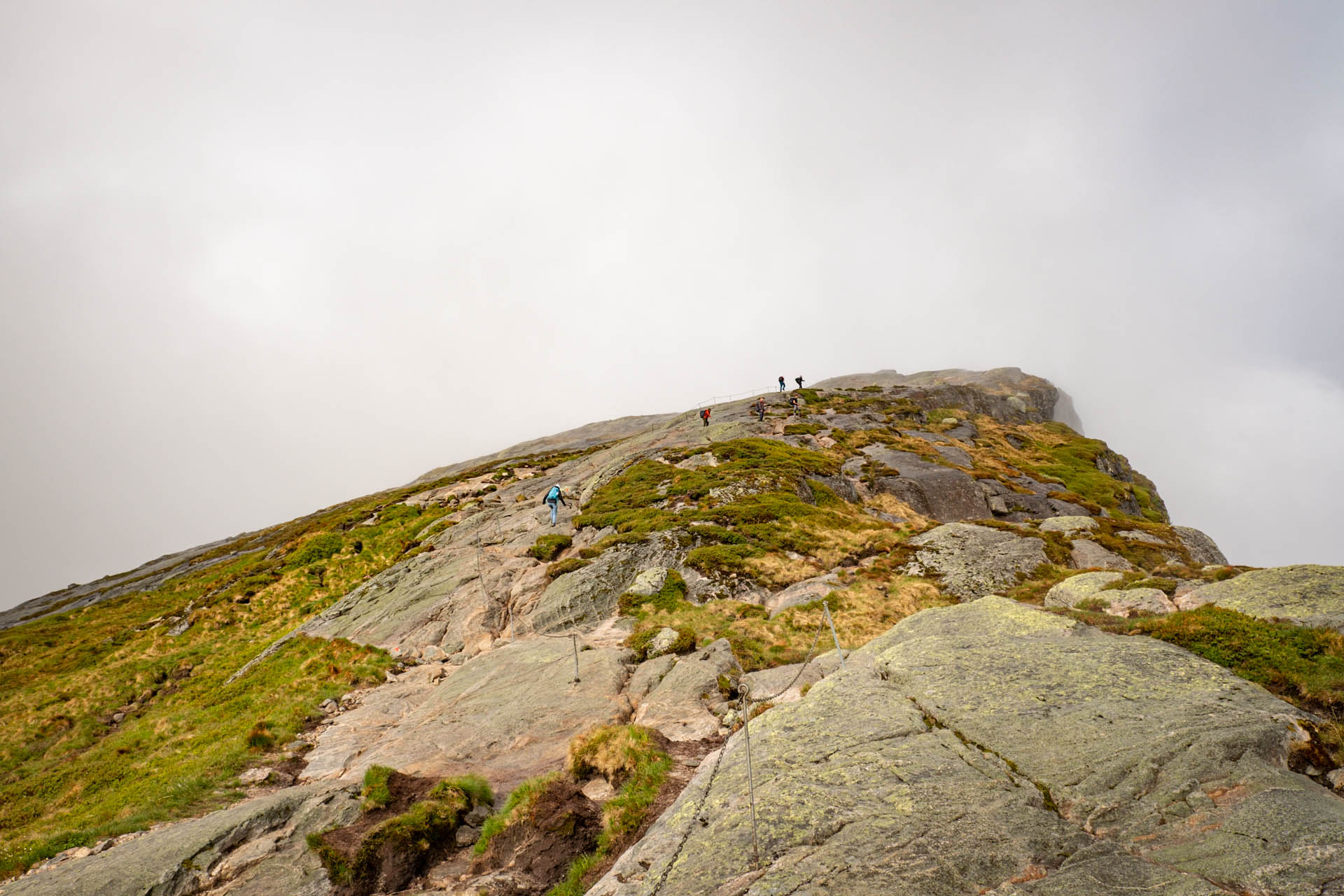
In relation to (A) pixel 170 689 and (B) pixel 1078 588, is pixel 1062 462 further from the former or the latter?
(A) pixel 170 689

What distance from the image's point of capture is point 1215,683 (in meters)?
13.1

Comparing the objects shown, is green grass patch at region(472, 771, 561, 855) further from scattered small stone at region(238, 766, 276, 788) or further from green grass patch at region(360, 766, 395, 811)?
scattered small stone at region(238, 766, 276, 788)

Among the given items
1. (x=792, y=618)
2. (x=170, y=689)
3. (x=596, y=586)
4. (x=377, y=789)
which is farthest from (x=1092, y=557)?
(x=170, y=689)

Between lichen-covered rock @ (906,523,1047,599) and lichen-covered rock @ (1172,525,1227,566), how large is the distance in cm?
1420

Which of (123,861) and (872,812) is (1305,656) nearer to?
(872,812)

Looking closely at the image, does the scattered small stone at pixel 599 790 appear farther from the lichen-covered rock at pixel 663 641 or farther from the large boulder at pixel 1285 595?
the large boulder at pixel 1285 595

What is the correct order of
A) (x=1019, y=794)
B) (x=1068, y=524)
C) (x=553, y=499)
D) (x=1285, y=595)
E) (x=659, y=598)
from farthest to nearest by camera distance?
(x=553, y=499) < (x=1068, y=524) < (x=659, y=598) < (x=1285, y=595) < (x=1019, y=794)

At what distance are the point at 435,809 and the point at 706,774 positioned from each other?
25.1 feet

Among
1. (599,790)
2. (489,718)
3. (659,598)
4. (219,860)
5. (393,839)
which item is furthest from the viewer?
(659,598)

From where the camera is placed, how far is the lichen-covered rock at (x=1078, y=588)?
73.9 ft

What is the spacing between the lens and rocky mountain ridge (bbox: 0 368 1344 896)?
977 cm

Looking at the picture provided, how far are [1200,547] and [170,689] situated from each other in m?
72.0

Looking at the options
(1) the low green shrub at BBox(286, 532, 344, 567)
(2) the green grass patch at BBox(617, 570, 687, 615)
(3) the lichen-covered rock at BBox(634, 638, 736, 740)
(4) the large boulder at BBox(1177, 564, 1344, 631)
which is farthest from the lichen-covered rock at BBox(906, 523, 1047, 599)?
(1) the low green shrub at BBox(286, 532, 344, 567)

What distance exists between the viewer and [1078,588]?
23.2m
